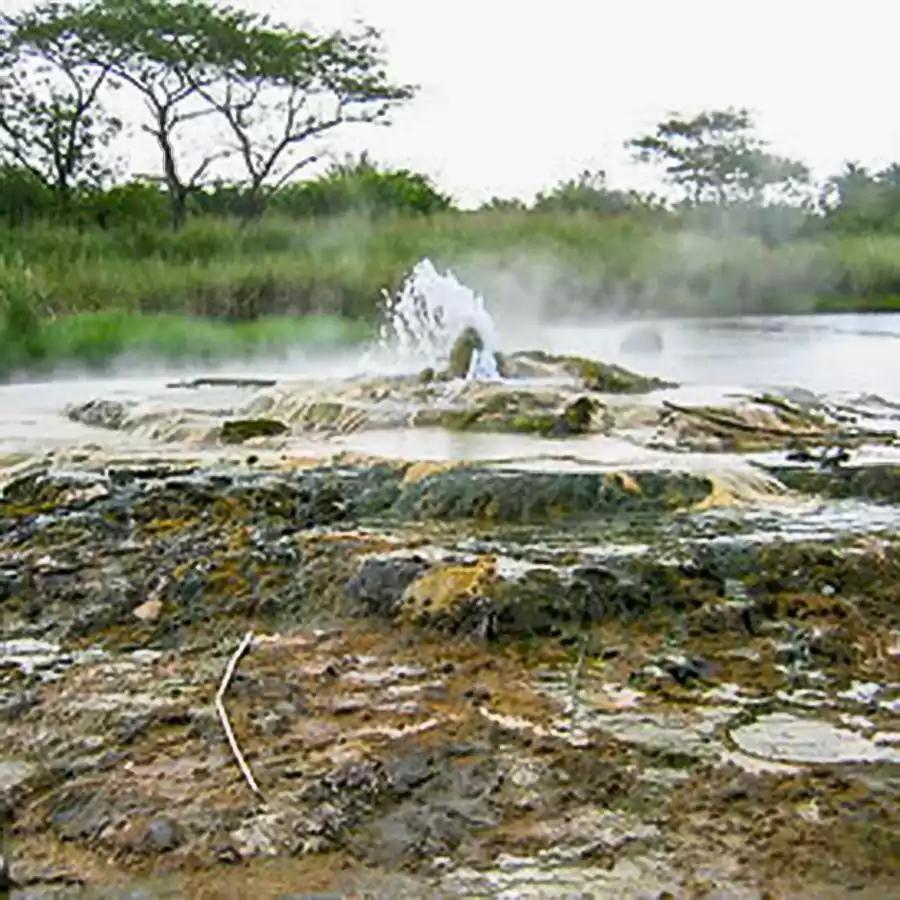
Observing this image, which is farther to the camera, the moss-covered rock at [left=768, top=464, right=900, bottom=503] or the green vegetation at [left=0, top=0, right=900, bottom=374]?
the green vegetation at [left=0, top=0, right=900, bottom=374]

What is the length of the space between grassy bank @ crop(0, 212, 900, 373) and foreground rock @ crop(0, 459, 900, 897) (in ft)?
30.7

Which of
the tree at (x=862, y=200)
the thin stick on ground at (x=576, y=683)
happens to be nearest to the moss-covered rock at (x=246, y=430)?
the thin stick on ground at (x=576, y=683)

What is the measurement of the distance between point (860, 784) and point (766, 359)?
41.0 feet

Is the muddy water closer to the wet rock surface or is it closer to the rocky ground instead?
the wet rock surface

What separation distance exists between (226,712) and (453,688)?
48 centimetres

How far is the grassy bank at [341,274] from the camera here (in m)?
14.5

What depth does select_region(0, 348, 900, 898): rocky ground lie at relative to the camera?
2.40 m

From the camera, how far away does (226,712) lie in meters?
3.02

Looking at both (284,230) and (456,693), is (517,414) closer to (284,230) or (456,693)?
(456,693)

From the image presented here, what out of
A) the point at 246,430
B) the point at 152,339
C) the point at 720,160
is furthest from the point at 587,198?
the point at 246,430

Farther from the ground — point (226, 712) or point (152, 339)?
point (226, 712)

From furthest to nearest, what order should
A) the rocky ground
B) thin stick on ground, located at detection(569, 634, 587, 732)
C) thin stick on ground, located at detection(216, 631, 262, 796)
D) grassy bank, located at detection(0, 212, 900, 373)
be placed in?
grassy bank, located at detection(0, 212, 900, 373), thin stick on ground, located at detection(569, 634, 587, 732), thin stick on ground, located at detection(216, 631, 262, 796), the rocky ground

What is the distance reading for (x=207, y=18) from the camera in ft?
75.8

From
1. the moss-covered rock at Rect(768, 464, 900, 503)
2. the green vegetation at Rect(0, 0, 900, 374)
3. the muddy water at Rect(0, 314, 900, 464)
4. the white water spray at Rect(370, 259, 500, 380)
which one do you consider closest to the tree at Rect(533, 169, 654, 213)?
the green vegetation at Rect(0, 0, 900, 374)
